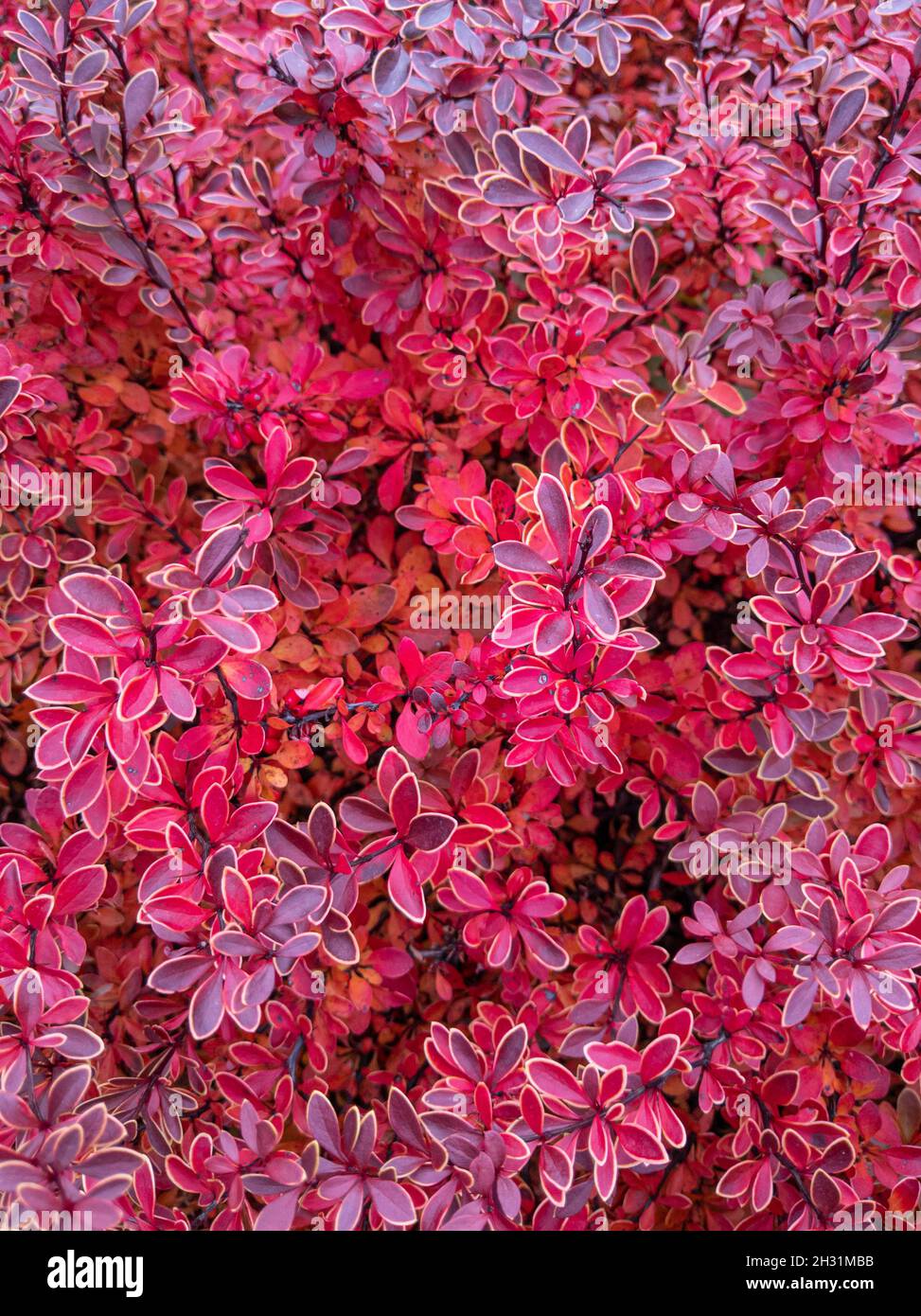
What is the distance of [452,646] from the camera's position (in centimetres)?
122

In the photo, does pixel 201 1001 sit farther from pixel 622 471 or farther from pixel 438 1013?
pixel 622 471

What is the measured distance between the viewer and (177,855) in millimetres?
966

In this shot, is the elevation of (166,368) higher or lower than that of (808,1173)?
higher

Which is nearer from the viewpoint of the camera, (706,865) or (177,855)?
(177,855)

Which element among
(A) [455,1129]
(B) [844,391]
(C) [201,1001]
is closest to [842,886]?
(A) [455,1129]

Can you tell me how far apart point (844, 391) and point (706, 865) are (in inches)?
26.9

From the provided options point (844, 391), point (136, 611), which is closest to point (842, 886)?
point (844, 391)

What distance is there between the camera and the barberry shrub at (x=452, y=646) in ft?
3.13

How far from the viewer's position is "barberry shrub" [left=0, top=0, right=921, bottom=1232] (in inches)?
37.6

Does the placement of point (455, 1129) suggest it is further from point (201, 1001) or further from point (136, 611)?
point (136, 611)

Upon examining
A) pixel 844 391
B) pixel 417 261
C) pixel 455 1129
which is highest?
pixel 417 261

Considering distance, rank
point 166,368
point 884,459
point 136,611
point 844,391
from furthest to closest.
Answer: point 166,368 < point 884,459 < point 844,391 < point 136,611
